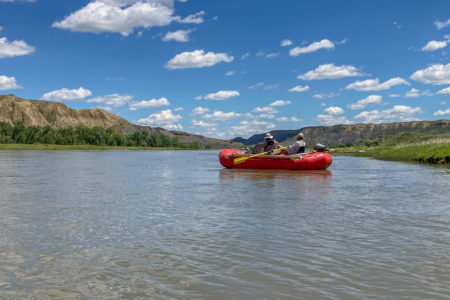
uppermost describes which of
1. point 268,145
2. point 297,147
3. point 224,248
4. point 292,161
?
point 268,145

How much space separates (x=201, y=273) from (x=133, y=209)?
5.71 metres

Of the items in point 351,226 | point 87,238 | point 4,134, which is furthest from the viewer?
point 4,134

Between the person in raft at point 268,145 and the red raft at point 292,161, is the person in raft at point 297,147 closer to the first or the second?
the red raft at point 292,161

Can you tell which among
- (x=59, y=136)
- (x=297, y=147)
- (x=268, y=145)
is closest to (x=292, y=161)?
(x=297, y=147)

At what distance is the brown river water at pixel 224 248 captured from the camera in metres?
4.88

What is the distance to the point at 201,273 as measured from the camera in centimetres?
544

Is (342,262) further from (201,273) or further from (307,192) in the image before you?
(307,192)

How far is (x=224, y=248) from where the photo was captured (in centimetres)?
668

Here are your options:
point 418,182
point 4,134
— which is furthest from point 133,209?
point 4,134

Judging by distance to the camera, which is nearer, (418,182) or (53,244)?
(53,244)

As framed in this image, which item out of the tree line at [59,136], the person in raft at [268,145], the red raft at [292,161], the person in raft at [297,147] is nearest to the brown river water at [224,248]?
the red raft at [292,161]

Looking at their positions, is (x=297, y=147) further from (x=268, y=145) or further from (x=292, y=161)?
(x=268, y=145)

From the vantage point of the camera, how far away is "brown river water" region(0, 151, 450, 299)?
192 inches

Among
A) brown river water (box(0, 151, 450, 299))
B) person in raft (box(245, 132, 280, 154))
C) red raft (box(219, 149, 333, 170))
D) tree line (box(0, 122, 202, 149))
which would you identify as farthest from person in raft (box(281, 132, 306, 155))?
tree line (box(0, 122, 202, 149))
